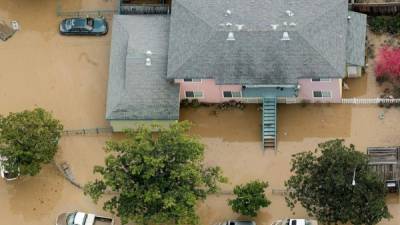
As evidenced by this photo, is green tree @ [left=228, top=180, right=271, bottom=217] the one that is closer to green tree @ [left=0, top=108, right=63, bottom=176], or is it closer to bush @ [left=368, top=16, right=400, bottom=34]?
green tree @ [left=0, top=108, right=63, bottom=176]

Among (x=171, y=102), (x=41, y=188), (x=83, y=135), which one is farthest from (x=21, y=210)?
(x=171, y=102)

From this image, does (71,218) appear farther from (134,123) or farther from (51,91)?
(51,91)

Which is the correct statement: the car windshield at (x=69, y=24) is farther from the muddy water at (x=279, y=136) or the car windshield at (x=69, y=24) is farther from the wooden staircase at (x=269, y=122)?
the wooden staircase at (x=269, y=122)

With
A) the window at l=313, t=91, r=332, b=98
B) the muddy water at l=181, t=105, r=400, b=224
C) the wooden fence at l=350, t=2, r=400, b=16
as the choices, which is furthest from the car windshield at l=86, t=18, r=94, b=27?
the wooden fence at l=350, t=2, r=400, b=16

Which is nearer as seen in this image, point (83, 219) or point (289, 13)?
point (83, 219)

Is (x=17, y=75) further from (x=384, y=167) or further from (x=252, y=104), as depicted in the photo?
(x=384, y=167)

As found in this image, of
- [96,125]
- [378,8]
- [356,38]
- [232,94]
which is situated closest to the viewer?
[356,38]

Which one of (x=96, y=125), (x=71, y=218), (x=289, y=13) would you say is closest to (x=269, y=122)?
(x=289, y=13)
